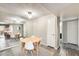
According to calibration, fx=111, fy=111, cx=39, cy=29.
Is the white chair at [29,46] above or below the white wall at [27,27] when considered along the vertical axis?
below

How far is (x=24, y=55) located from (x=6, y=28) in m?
0.77

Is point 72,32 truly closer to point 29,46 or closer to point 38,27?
point 38,27

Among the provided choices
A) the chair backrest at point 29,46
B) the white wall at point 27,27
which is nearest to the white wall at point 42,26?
the white wall at point 27,27

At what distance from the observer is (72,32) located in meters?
2.68

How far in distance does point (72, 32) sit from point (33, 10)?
3.53ft

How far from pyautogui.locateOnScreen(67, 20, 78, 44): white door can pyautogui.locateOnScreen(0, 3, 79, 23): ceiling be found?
7.7 inches

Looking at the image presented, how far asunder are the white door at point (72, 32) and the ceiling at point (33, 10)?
0.20 metres

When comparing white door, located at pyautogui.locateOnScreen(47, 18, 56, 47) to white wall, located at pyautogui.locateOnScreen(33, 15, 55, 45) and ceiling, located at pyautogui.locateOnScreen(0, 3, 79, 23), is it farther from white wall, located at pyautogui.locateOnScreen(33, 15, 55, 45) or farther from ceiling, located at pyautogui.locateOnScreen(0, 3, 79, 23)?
ceiling, located at pyautogui.locateOnScreen(0, 3, 79, 23)

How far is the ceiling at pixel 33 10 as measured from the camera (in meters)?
2.53

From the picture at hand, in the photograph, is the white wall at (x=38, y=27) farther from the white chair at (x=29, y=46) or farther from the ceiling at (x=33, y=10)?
the white chair at (x=29, y=46)

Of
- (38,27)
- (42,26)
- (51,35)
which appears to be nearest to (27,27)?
(38,27)

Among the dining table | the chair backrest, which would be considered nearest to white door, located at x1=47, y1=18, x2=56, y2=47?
the dining table

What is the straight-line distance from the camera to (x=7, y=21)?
2.66 meters

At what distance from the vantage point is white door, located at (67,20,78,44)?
2.64 metres
